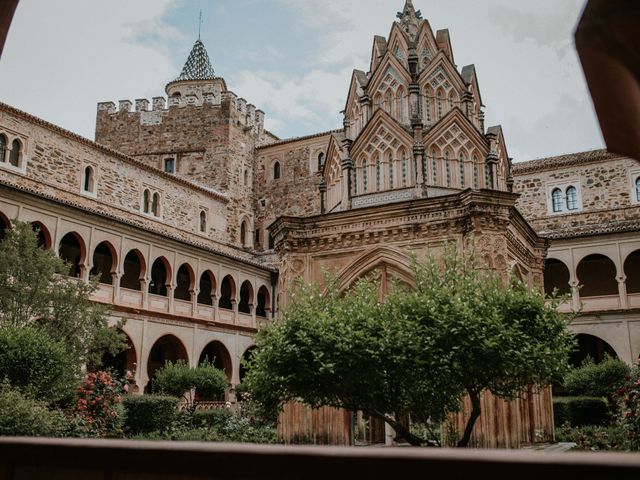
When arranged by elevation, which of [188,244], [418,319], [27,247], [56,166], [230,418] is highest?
[56,166]

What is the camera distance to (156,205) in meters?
35.0

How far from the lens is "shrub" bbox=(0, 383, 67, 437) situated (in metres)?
13.1

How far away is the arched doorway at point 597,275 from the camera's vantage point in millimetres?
33750

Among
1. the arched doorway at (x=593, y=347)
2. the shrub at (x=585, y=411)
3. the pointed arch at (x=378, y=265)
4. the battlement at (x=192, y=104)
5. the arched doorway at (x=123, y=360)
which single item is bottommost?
the shrub at (x=585, y=411)

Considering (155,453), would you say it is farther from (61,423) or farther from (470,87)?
(470,87)

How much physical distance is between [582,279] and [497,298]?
24.8 metres

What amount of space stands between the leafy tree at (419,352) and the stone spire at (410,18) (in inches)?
375

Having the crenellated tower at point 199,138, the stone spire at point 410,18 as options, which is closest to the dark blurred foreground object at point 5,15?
the stone spire at point 410,18

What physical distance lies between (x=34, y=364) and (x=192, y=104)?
96.1ft

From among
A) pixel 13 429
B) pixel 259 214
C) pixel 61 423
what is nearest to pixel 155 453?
pixel 13 429

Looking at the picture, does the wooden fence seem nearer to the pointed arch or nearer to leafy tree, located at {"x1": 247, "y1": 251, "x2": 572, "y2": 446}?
leafy tree, located at {"x1": 247, "y1": 251, "x2": 572, "y2": 446}

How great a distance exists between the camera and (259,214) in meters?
43.3

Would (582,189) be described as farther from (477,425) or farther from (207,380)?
(477,425)

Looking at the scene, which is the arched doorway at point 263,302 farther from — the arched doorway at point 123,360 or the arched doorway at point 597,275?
the arched doorway at point 597,275
